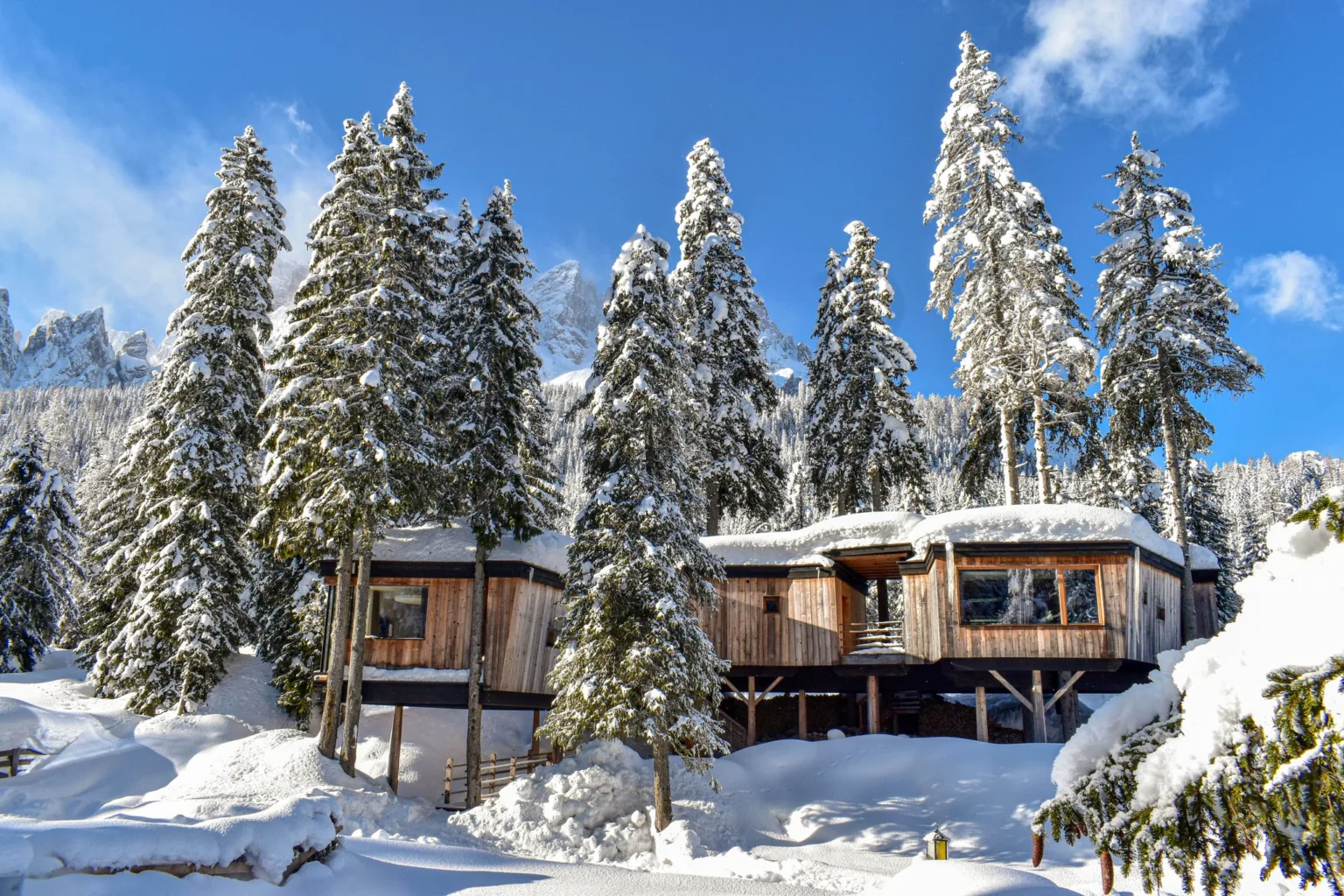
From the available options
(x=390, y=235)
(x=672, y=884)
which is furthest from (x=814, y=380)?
(x=672, y=884)

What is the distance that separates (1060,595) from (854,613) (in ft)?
24.4

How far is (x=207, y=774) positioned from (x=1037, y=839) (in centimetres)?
2194

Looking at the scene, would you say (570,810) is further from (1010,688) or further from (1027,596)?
(1027,596)

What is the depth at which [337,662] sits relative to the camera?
2255 centimetres

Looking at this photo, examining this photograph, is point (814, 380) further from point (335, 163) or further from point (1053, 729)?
point (335, 163)

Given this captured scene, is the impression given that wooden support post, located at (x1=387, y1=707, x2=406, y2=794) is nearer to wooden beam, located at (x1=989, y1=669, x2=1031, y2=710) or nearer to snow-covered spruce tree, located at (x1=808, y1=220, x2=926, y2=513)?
wooden beam, located at (x1=989, y1=669, x2=1031, y2=710)

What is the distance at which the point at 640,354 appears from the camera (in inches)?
803

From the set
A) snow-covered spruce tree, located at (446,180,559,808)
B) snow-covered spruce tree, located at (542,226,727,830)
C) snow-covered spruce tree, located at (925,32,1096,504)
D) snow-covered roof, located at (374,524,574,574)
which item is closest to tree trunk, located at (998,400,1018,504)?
snow-covered spruce tree, located at (925,32,1096,504)

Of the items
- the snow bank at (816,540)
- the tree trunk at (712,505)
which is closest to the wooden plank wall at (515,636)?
the snow bank at (816,540)

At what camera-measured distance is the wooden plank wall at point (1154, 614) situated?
891 inches

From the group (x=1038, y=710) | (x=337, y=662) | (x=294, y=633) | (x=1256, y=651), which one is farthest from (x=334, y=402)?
(x=1256, y=651)

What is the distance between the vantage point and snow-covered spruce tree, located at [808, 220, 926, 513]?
31.8 metres

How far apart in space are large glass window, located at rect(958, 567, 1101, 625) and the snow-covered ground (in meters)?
4.47

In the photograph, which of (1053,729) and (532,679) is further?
(1053,729)
